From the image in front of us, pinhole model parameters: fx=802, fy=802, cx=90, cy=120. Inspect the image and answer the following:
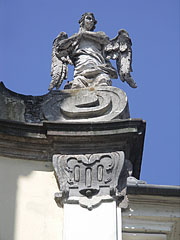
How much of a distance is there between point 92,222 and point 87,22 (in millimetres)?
3600

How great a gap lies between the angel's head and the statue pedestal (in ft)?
10.8

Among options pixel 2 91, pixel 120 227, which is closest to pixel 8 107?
pixel 2 91

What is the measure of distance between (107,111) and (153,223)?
1.41 metres

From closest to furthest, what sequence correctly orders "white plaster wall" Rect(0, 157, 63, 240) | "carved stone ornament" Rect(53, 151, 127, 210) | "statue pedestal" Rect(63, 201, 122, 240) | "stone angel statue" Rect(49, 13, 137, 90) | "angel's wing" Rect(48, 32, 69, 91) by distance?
"statue pedestal" Rect(63, 201, 122, 240) → "white plaster wall" Rect(0, 157, 63, 240) → "carved stone ornament" Rect(53, 151, 127, 210) → "stone angel statue" Rect(49, 13, 137, 90) → "angel's wing" Rect(48, 32, 69, 91)

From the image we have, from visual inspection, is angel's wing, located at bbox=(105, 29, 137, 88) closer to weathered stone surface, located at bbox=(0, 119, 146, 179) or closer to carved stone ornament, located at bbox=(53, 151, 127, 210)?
weathered stone surface, located at bbox=(0, 119, 146, 179)

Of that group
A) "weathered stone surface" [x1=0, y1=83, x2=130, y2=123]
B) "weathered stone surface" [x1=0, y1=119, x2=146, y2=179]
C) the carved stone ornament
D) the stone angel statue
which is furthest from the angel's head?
the carved stone ornament

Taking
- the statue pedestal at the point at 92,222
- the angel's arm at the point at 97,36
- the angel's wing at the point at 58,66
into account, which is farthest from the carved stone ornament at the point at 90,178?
the angel's arm at the point at 97,36

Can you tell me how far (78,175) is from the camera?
342 inches

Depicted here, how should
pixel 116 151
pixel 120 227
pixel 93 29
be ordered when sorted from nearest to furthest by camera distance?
pixel 120 227
pixel 116 151
pixel 93 29

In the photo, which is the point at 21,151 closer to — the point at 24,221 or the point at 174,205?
the point at 24,221

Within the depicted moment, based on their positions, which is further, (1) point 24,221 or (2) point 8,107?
(2) point 8,107

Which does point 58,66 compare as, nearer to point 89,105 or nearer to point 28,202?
point 89,105

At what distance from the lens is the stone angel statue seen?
407 inches

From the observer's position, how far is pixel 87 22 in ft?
36.1
